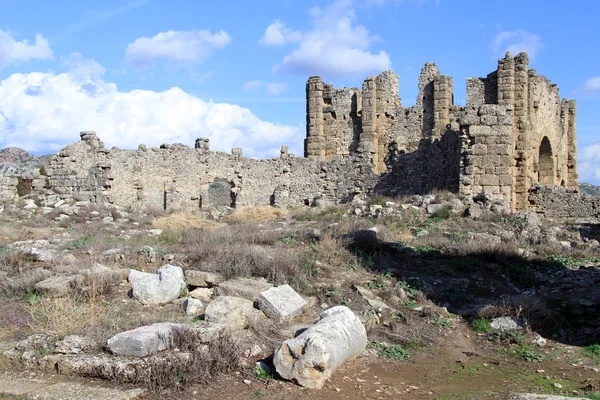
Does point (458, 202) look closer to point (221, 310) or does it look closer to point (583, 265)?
point (583, 265)

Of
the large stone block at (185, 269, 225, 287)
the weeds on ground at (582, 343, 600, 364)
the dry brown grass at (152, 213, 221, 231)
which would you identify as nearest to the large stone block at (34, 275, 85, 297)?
the large stone block at (185, 269, 225, 287)

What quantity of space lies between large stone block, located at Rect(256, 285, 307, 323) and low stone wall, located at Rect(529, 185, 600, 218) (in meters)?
11.7

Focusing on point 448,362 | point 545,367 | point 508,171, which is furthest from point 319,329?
point 508,171

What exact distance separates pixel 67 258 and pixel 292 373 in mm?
5228

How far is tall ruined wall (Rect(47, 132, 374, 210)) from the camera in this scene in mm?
20594

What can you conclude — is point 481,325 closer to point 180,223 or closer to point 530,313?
point 530,313

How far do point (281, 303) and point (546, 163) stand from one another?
19.2 m

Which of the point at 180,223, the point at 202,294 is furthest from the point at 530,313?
the point at 180,223

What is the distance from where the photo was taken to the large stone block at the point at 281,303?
642 centimetres

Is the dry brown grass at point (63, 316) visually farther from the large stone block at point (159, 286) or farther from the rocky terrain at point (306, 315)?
the large stone block at point (159, 286)

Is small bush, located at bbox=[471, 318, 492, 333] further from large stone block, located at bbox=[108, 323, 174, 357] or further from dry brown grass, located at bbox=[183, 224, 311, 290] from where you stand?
large stone block, located at bbox=[108, 323, 174, 357]

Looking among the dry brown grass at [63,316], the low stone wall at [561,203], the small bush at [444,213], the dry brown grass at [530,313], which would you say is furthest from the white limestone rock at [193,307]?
the low stone wall at [561,203]

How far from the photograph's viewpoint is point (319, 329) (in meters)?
5.21

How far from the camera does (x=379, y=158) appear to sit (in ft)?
84.0
